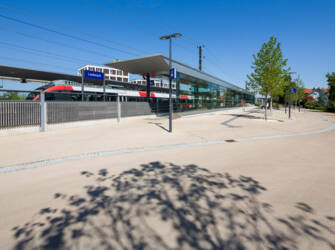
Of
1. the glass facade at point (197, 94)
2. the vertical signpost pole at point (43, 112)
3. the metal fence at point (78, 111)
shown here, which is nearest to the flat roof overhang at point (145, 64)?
the glass facade at point (197, 94)

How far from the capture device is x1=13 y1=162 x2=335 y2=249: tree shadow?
7.19 feet

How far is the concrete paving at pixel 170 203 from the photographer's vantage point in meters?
2.25

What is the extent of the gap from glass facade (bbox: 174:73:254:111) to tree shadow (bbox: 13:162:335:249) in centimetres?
1691

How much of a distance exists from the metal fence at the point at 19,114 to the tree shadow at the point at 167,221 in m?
8.11

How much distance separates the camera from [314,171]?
448 cm

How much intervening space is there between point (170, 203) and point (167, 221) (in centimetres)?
46

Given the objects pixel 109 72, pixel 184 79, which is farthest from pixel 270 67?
pixel 109 72

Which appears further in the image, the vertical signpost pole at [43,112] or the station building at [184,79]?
the station building at [184,79]

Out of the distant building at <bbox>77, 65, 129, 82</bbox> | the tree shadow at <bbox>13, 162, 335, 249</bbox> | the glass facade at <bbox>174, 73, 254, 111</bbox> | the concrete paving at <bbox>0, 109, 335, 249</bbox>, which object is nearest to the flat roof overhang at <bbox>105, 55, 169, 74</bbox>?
the glass facade at <bbox>174, 73, 254, 111</bbox>

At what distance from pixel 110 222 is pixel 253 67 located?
19577 mm

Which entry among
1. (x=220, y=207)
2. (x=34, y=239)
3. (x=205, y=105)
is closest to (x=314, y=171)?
A: (x=220, y=207)

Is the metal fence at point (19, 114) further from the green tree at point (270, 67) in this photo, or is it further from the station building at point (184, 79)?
the green tree at point (270, 67)

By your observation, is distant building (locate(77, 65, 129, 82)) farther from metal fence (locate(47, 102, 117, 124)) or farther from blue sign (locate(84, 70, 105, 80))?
metal fence (locate(47, 102, 117, 124))

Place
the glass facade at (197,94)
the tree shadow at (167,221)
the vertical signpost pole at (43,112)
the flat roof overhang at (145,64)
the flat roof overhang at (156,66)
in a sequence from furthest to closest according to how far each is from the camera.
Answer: the glass facade at (197,94) < the flat roof overhang at (156,66) < the flat roof overhang at (145,64) < the vertical signpost pole at (43,112) < the tree shadow at (167,221)
